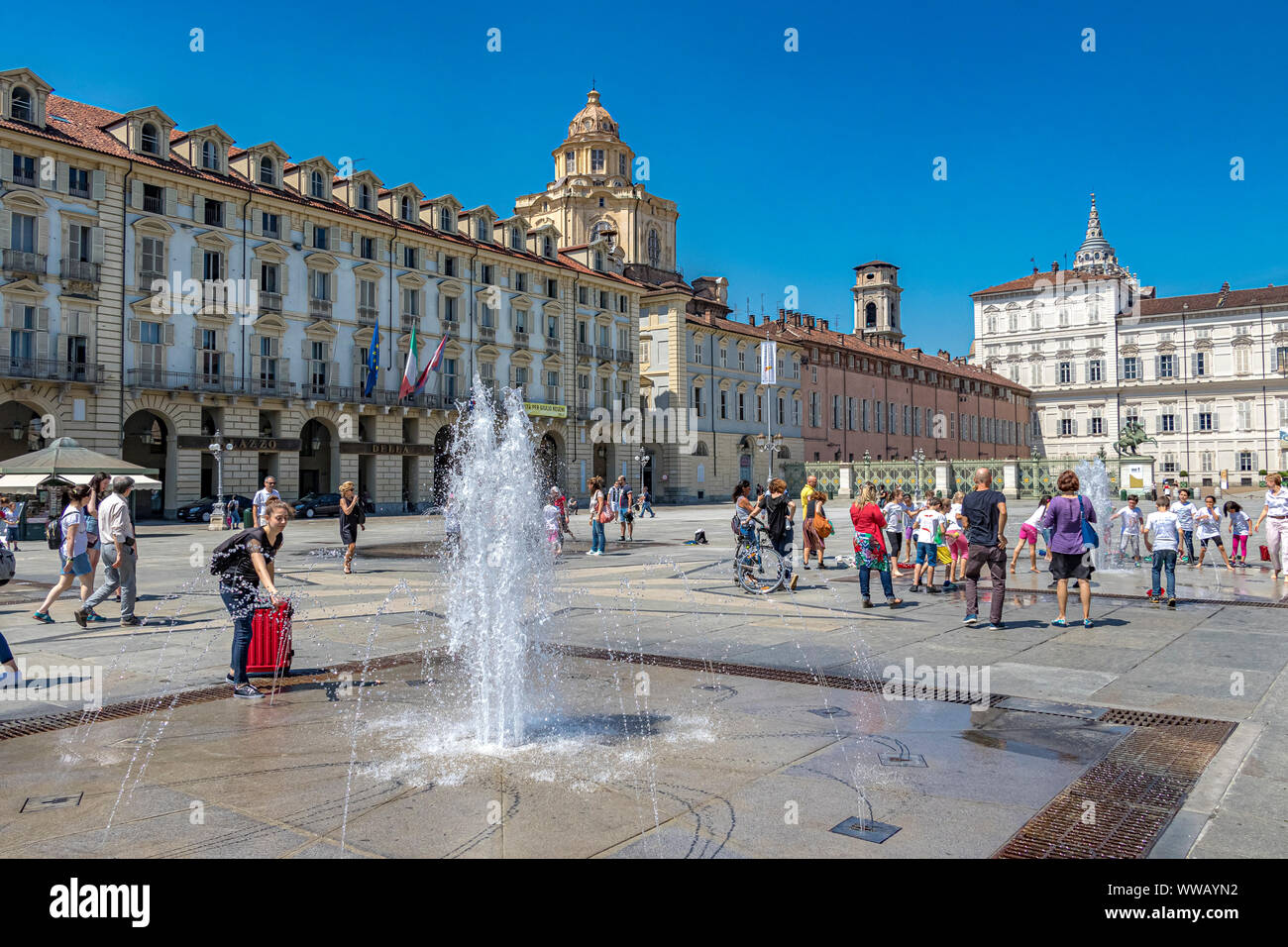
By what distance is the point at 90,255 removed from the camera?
116ft

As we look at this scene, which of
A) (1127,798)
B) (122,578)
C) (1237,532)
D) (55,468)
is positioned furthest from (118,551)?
(55,468)

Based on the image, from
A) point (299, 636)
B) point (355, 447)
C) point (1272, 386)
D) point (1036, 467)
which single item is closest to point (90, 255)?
point (355, 447)

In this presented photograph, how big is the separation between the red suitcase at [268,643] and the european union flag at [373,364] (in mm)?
36645

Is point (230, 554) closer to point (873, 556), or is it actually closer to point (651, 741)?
point (651, 741)

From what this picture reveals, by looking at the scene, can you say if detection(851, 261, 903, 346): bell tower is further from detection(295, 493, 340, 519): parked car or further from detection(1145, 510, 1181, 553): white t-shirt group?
detection(1145, 510, 1181, 553): white t-shirt group

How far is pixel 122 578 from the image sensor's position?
1059cm

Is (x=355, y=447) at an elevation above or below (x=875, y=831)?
above

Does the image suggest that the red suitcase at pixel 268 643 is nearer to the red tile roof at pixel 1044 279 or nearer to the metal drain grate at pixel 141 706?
the metal drain grate at pixel 141 706

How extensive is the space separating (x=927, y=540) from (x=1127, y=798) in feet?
29.1

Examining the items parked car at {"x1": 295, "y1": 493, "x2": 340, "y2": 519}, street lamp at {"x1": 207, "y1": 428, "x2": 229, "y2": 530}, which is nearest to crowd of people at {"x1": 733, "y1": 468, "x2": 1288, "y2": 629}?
parked car at {"x1": 295, "y1": 493, "x2": 340, "y2": 519}

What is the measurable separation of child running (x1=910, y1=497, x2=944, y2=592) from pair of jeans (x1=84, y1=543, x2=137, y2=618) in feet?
34.1

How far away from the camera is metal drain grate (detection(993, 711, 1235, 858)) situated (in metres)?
4.16

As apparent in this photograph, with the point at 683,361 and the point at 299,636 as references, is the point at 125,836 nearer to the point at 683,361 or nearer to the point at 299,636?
the point at 299,636

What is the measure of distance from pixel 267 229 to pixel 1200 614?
133ft
